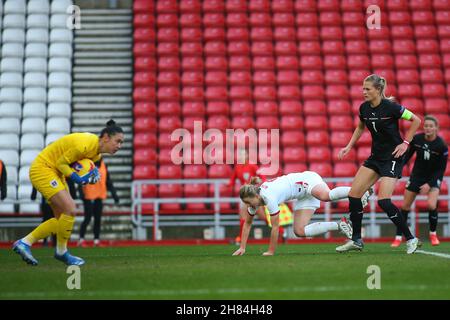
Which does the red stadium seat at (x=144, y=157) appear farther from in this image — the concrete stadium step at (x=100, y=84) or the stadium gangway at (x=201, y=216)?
the concrete stadium step at (x=100, y=84)

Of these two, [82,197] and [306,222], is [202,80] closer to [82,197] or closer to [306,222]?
[82,197]

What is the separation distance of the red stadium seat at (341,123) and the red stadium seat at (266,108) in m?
1.41

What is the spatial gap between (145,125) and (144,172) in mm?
1482

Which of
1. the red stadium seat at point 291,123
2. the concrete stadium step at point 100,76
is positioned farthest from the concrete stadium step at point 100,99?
the red stadium seat at point 291,123

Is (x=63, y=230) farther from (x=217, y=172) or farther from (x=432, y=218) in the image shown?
(x=217, y=172)

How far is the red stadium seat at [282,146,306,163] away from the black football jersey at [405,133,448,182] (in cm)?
630

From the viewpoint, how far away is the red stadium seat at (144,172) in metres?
17.2

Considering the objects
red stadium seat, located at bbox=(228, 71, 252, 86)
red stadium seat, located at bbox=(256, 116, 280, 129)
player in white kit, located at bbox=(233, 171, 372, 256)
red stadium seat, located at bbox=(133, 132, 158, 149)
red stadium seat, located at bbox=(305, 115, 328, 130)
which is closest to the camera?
player in white kit, located at bbox=(233, 171, 372, 256)

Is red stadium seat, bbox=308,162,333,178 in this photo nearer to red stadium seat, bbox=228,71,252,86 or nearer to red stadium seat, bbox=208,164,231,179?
red stadium seat, bbox=208,164,231,179

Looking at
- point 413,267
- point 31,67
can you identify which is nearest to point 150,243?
point 31,67

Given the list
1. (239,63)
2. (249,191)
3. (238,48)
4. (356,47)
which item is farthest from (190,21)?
(249,191)

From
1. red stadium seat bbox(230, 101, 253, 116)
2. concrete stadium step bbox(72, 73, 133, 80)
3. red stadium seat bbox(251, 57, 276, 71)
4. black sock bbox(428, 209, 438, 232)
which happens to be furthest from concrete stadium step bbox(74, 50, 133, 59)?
black sock bbox(428, 209, 438, 232)

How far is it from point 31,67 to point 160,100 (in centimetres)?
351

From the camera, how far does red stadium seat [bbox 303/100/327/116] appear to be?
1888cm
